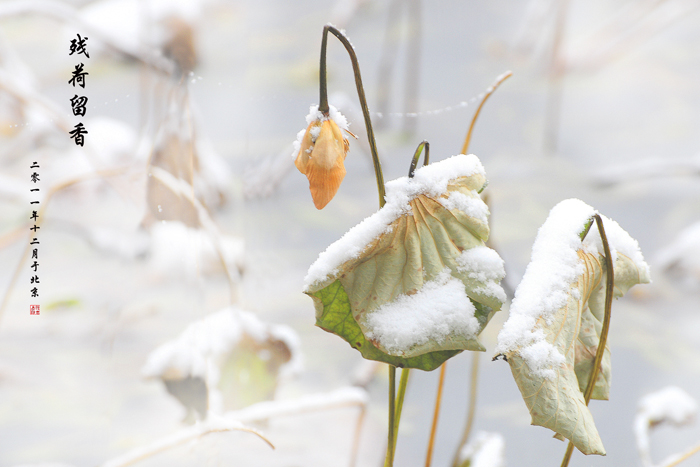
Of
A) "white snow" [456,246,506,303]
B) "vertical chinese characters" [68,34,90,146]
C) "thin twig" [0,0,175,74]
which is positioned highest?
"thin twig" [0,0,175,74]

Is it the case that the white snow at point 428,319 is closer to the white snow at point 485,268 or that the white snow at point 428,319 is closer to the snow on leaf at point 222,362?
the white snow at point 485,268

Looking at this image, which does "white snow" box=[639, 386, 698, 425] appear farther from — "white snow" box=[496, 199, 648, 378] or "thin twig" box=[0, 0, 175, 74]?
Answer: "thin twig" box=[0, 0, 175, 74]

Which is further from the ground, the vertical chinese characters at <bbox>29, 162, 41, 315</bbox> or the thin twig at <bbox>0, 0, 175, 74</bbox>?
the thin twig at <bbox>0, 0, 175, 74</bbox>

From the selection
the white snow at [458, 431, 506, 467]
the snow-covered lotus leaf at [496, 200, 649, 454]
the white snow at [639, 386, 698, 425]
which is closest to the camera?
the snow-covered lotus leaf at [496, 200, 649, 454]

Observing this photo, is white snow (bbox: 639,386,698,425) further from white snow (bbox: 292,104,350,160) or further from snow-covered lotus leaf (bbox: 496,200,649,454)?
white snow (bbox: 292,104,350,160)

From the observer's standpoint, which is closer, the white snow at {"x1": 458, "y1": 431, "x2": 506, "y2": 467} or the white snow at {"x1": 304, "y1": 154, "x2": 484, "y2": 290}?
the white snow at {"x1": 304, "y1": 154, "x2": 484, "y2": 290}

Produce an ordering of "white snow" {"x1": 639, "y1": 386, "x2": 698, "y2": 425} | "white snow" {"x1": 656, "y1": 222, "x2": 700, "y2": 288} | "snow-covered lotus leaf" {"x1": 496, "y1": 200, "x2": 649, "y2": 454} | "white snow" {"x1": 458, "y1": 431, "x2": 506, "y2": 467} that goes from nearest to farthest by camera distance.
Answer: "snow-covered lotus leaf" {"x1": 496, "y1": 200, "x2": 649, "y2": 454}
"white snow" {"x1": 458, "y1": 431, "x2": 506, "y2": 467}
"white snow" {"x1": 639, "y1": 386, "x2": 698, "y2": 425}
"white snow" {"x1": 656, "y1": 222, "x2": 700, "y2": 288}

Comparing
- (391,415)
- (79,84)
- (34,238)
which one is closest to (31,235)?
(34,238)

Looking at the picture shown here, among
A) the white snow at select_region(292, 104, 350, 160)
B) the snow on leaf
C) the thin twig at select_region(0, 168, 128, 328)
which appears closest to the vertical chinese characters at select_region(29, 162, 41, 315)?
the thin twig at select_region(0, 168, 128, 328)

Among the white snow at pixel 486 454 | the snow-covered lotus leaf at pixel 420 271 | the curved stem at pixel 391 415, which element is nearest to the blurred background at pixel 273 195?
the white snow at pixel 486 454
